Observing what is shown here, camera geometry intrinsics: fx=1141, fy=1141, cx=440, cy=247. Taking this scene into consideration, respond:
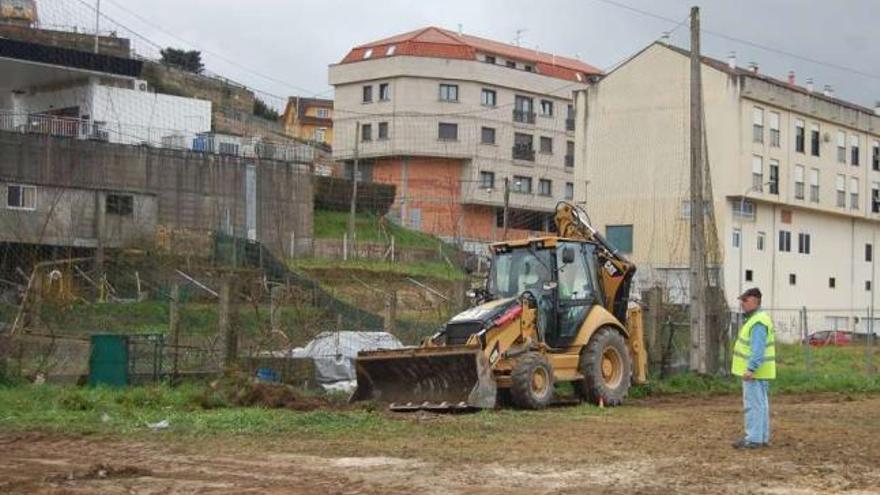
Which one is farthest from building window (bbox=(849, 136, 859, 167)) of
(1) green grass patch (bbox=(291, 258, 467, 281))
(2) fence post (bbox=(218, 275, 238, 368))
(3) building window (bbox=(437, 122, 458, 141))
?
(2) fence post (bbox=(218, 275, 238, 368))

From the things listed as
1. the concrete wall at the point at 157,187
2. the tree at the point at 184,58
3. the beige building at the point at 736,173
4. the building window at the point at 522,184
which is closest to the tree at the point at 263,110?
the tree at the point at 184,58

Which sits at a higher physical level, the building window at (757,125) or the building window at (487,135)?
the building window at (487,135)

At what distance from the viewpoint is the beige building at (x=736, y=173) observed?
5412 centimetres

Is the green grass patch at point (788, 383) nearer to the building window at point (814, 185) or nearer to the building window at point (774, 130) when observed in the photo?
the building window at point (774, 130)

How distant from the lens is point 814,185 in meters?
59.3

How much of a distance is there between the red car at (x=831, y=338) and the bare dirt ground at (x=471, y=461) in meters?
33.7

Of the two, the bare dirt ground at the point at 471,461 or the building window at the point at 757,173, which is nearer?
the bare dirt ground at the point at 471,461

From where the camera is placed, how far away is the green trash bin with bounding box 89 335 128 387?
18.4 m

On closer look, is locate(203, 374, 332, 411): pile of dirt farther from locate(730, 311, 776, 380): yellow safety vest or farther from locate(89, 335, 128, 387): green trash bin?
locate(730, 311, 776, 380): yellow safety vest

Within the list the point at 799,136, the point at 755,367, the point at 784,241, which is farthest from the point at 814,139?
the point at 755,367

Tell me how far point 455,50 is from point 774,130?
22996mm

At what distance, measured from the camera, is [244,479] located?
10523 millimetres

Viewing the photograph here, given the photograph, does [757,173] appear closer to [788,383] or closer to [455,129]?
[455,129]

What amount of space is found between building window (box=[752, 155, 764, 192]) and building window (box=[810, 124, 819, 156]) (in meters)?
5.03
